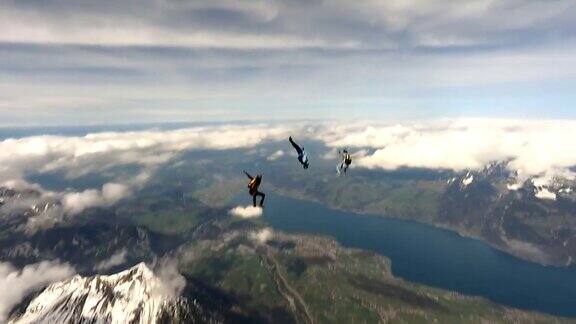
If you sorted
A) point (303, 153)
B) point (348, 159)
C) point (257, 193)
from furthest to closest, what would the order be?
point (348, 159)
point (303, 153)
point (257, 193)

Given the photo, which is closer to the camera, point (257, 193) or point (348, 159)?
point (257, 193)

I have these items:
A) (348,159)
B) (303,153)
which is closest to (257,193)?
(303,153)

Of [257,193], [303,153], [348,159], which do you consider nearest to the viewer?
[257,193]

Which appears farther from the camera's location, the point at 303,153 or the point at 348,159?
the point at 348,159

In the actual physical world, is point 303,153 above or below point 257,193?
above

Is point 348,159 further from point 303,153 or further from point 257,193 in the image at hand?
point 257,193
